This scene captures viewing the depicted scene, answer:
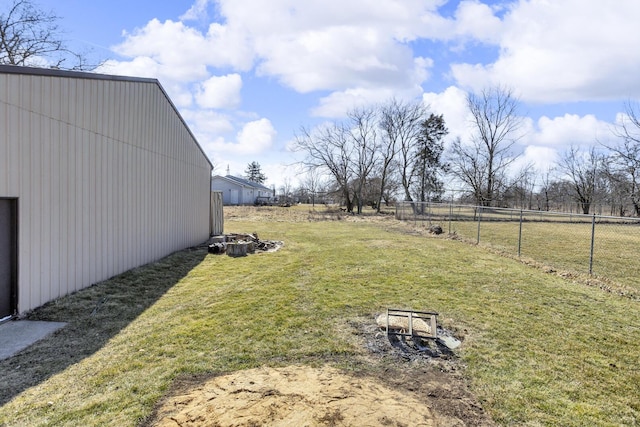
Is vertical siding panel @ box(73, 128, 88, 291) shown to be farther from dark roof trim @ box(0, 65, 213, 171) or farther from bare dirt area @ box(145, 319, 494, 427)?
bare dirt area @ box(145, 319, 494, 427)

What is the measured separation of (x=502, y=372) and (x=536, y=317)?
2.09 meters

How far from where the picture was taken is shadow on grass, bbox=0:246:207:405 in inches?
132

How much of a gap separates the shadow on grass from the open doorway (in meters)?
0.27

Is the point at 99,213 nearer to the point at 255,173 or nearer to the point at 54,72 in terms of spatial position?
the point at 54,72

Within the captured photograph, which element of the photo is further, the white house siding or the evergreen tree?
the evergreen tree

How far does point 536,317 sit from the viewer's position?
5.00m

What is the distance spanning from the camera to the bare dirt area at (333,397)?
252 centimetres

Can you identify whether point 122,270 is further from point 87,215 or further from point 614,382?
point 614,382

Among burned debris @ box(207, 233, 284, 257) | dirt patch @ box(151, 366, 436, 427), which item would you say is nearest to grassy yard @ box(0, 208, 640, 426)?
dirt patch @ box(151, 366, 436, 427)

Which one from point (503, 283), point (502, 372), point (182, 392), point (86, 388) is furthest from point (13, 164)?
point (503, 283)

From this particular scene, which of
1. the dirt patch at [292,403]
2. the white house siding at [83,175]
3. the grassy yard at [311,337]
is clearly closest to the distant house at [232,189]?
the white house siding at [83,175]

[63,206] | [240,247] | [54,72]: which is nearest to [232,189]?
[240,247]

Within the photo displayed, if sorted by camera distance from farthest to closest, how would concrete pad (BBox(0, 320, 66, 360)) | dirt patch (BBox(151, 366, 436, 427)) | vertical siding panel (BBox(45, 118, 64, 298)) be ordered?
vertical siding panel (BBox(45, 118, 64, 298))
concrete pad (BBox(0, 320, 66, 360))
dirt patch (BBox(151, 366, 436, 427))

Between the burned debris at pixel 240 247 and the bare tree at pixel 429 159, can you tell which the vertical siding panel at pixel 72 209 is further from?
the bare tree at pixel 429 159
